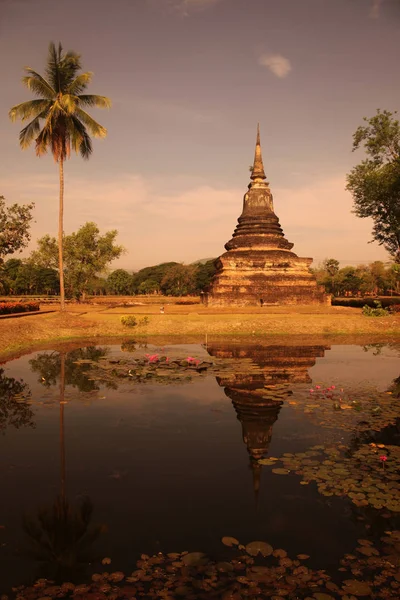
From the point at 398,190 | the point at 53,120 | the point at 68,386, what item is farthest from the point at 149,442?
the point at 398,190

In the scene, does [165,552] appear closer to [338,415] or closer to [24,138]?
[338,415]

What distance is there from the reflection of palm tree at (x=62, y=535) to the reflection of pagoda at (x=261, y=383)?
1.94 m

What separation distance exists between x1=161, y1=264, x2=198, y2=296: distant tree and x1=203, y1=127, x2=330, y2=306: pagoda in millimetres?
41632

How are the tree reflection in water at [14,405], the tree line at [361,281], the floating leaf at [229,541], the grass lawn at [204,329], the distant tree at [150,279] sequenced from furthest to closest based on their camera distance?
1. the distant tree at [150,279]
2. the tree line at [361,281]
3. the grass lawn at [204,329]
4. the tree reflection in water at [14,405]
5. the floating leaf at [229,541]

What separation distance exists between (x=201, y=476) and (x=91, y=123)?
20919 mm

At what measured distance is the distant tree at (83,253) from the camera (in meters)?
42.5

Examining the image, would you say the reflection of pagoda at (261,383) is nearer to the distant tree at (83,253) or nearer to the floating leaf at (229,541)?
the floating leaf at (229,541)

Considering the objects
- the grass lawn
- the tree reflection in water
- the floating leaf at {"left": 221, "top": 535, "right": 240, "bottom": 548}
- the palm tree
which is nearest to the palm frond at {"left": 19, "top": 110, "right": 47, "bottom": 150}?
the palm tree

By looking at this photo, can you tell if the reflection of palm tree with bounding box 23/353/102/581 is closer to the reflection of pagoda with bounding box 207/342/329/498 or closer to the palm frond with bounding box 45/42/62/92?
the reflection of pagoda with bounding box 207/342/329/498

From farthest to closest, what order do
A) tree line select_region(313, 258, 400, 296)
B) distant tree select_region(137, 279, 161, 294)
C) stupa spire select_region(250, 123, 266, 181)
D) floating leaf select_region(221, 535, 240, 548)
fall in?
distant tree select_region(137, 279, 161, 294), tree line select_region(313, 258, 400, 296), stupa spire select_region(250, 123, 266, 181), floating leaf select_region(221, 535, 240, 548)

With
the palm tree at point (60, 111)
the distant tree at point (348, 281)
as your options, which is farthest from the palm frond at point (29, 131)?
the distant tree at point (348, 281)

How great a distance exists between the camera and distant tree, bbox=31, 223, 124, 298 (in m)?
42.5

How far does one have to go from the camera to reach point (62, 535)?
447cm

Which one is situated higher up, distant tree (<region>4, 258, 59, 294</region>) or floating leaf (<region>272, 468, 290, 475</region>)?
distant tree (<region>4, 258, 59, 294</region>)
